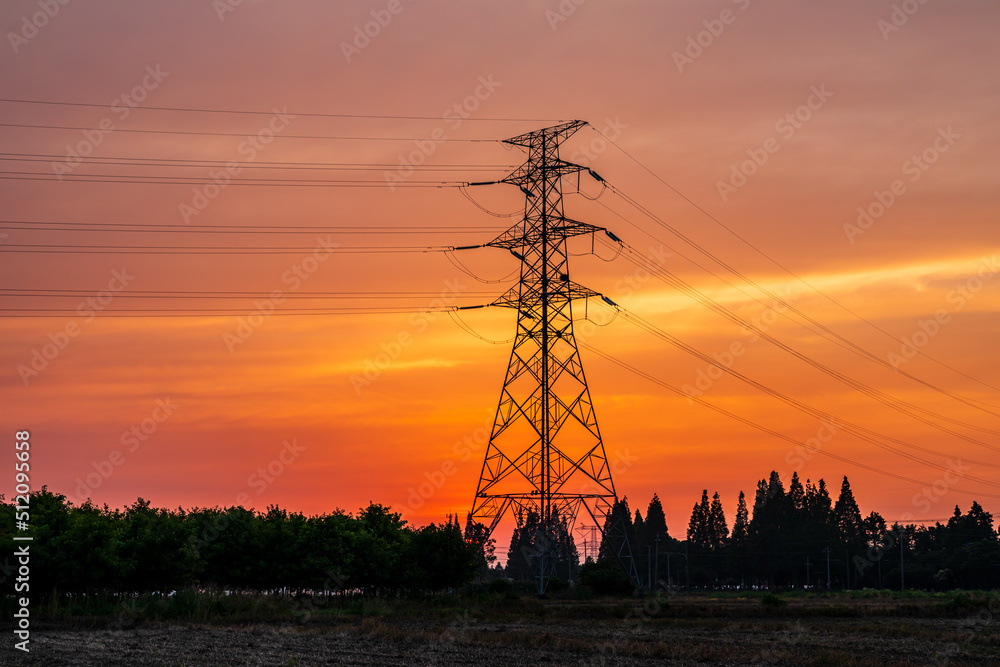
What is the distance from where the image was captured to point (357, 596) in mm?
77875

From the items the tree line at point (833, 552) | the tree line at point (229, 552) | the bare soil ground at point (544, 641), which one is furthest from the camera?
the tree line at point (833, 552)

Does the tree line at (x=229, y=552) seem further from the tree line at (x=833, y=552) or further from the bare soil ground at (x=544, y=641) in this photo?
the tree line at (x=833, y=552)

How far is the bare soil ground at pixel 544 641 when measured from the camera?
131ft

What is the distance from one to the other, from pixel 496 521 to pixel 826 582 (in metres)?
134

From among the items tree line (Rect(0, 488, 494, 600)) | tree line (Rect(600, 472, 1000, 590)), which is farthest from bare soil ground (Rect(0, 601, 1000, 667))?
tree line (Rect(600, 472, 1000, 590))

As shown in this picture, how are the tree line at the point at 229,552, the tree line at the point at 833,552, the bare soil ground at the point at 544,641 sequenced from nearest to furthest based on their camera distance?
the bare soil ground at the point at 544,641, the tree line at the point at 229,552, the tree line at the point at 833,552

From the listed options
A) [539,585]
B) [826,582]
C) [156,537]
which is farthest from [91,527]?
[826,582]

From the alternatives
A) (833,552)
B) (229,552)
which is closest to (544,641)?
(229,552)

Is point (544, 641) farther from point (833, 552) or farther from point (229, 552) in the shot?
point (833, 552)

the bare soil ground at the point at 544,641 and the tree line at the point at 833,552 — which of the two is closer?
the bare soil ground at the point at 544,641

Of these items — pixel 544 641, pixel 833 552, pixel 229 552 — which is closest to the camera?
pixel 544 641

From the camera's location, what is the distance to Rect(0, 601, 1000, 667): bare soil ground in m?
39.8

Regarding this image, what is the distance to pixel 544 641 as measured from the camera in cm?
4650

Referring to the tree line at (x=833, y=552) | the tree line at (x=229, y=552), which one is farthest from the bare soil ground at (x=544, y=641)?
the tree line at (x=833, y=552)
